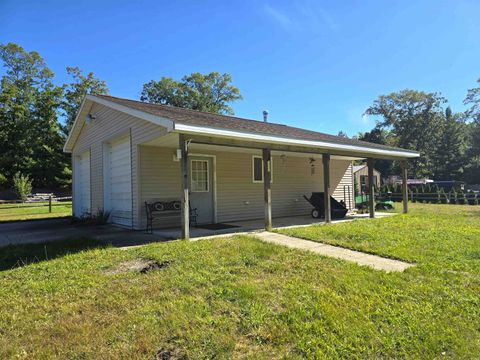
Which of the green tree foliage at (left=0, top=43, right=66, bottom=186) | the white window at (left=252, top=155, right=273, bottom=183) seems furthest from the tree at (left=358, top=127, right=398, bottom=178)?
the green tree foliage at (left=0, top=43, right=66, bottom=186)

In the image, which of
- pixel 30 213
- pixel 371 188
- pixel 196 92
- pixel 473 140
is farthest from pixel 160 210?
pixel 473 140

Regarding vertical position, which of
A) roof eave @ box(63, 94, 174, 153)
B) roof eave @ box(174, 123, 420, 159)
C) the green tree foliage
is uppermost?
the green tree foliage

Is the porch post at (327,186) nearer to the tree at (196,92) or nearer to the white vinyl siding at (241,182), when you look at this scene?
the white vinyl siding at (241,182)

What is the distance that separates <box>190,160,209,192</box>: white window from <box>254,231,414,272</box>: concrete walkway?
131 inches

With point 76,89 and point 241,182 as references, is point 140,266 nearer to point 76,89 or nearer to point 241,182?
point 241,182

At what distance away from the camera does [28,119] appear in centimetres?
3222

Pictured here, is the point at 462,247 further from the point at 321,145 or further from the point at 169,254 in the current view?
the point at 169,254

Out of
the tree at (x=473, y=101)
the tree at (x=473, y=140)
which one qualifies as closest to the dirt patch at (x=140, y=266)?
the tree at (x=473, y=140)

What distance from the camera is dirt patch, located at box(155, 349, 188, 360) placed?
7.84ft

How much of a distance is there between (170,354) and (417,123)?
53.1 m

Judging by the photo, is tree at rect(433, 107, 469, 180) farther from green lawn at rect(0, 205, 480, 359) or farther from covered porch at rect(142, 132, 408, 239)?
green lawn at rect(0, 205, 480, 359)

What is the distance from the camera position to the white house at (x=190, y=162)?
23.7ft

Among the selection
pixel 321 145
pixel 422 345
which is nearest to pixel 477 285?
pixel 422 345

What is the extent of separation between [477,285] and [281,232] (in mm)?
4316
